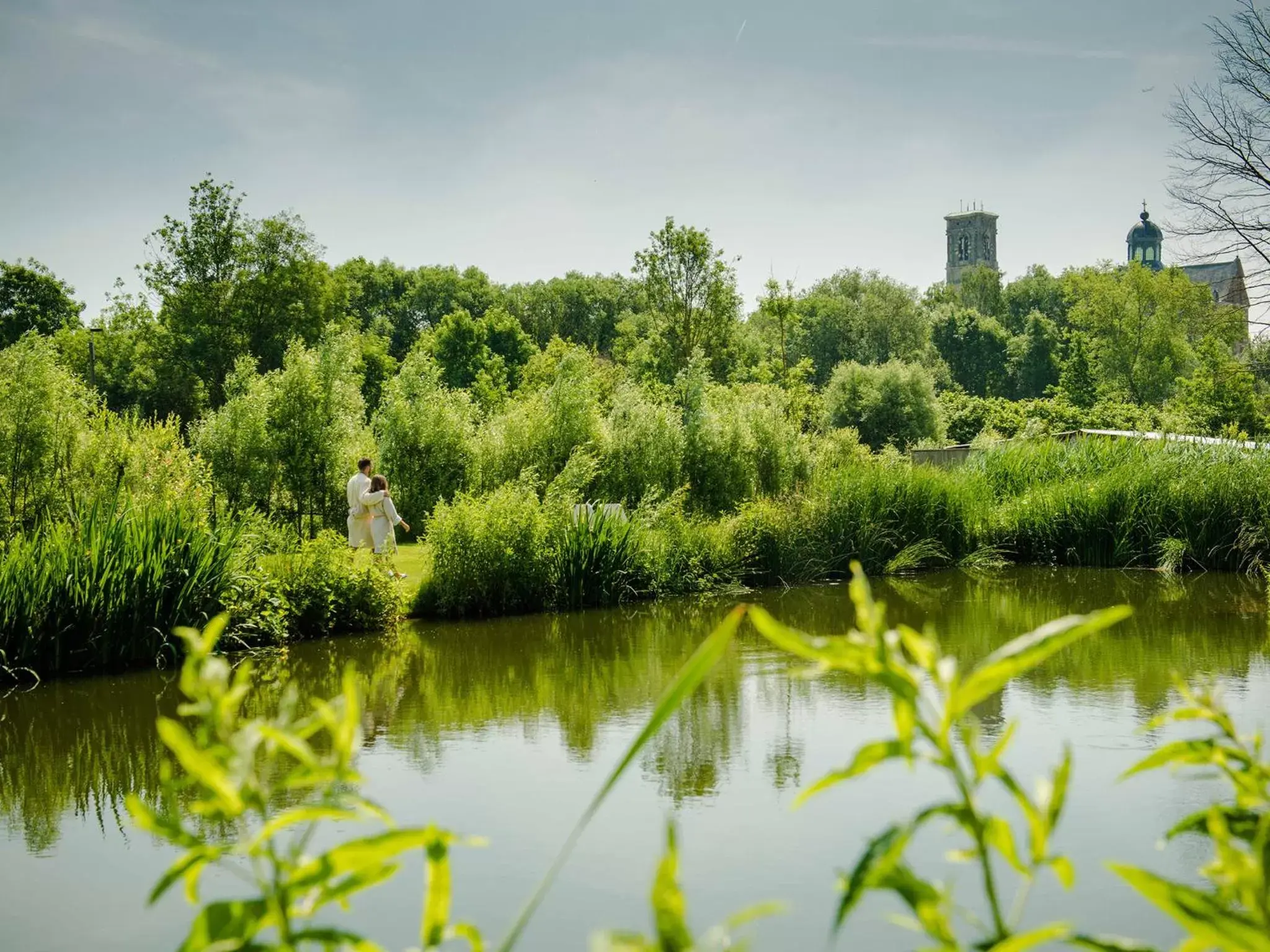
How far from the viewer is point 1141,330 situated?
57.1 metres

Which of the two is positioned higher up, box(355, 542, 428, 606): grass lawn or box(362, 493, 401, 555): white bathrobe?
box(362, 493, 401, 555): white bathrobe

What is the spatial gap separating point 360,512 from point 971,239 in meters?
131

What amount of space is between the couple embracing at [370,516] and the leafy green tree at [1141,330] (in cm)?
4817

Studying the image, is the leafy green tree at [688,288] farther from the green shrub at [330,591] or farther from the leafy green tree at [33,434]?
the leafy green tree at [33,434]

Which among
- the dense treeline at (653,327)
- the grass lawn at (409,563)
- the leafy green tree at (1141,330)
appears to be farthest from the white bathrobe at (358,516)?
the leafy green tree at (1141,330)

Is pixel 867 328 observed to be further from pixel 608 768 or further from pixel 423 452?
pixel 608 768

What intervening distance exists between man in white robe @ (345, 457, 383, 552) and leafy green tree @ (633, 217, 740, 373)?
11.8 meters

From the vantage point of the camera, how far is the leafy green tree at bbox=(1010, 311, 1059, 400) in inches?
2830

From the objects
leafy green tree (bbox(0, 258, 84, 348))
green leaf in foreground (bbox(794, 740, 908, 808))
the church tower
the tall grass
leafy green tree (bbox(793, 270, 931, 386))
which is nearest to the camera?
green leaf in foreground (bbox(794, 740, 908, 808))

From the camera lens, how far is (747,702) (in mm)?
9188

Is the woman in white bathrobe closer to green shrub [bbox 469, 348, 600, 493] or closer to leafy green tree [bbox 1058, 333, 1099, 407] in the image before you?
green shrub [bbox 469, 348, 600, 493]

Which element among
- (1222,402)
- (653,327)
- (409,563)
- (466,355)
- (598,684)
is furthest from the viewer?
(466,355)

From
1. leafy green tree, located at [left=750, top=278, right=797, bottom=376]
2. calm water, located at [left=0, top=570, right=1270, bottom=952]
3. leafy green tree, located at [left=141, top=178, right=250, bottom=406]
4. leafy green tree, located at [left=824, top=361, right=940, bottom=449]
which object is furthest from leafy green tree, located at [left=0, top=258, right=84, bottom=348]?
calm water, located at [left=0, top=570, right=1270, bottom=952]

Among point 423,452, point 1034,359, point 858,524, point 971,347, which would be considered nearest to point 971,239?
point 1034,359
